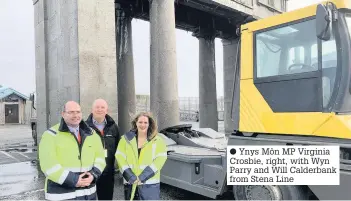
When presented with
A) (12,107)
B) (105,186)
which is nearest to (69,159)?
(105,186)

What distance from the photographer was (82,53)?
299 inches

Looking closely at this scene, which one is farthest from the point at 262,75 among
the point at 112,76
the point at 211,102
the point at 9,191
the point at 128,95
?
the point at 211,102

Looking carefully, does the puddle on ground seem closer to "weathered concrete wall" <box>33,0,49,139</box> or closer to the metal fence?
"weathered concrete wall" <box>33,0,49,139</box>

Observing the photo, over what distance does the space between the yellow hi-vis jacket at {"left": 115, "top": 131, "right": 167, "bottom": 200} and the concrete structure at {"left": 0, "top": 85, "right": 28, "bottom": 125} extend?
35.1m

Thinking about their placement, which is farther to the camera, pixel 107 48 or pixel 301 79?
pixel 107 48

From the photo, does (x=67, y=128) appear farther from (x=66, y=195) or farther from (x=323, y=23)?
(x=323, y=23)

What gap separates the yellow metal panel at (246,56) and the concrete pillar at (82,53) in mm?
4427

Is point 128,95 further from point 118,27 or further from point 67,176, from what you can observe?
point 67,176

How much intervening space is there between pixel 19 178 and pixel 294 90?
685cm

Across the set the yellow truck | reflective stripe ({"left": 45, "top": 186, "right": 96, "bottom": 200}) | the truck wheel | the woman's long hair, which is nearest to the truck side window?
the yellow truck

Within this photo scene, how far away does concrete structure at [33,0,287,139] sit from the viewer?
7703 mm

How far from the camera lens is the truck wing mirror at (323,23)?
11.0ft

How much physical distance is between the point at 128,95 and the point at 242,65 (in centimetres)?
933

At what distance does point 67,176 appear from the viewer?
9.57ft
